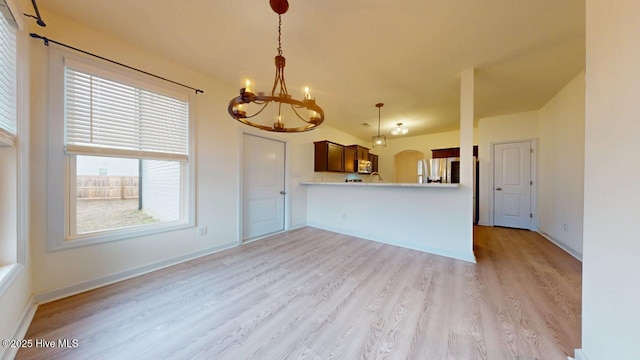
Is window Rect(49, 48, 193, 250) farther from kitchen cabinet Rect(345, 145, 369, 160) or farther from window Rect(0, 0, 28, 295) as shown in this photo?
kitchen cabinet Rect(345, 145, 369, 160)

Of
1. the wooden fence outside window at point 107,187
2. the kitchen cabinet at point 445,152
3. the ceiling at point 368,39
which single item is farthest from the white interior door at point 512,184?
the wooden fence outside window at point 107,187

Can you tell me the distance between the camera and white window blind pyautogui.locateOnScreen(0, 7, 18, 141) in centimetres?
136

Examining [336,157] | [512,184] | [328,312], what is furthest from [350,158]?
[328,312]

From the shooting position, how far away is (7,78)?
56.2 inches

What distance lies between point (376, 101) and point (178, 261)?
4.00m

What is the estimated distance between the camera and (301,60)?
2506 mm

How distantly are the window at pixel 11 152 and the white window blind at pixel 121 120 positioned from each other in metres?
0.38

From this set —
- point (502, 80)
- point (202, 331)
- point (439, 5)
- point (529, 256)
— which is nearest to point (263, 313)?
point (202, 331)

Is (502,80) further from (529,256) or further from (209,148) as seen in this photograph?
(209,148)

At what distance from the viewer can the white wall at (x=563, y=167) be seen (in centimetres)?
284

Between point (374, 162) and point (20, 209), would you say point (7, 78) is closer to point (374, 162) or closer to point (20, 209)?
point (20, 209)

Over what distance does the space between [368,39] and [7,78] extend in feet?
9.48

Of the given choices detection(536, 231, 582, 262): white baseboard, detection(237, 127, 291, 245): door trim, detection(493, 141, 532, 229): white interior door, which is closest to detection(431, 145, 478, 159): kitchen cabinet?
detection(493, 141, 532, 229): white interior door

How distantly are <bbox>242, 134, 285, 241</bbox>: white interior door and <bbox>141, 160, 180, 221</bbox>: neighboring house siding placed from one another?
1.00 meters
